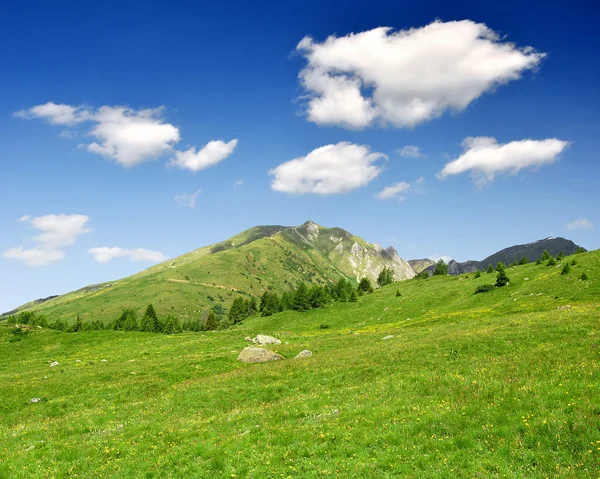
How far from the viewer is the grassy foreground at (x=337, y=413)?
12281mm

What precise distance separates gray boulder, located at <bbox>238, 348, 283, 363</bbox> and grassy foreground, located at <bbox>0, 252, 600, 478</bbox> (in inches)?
66.9

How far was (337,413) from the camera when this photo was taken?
58.3ft

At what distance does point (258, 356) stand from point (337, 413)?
71.7ft

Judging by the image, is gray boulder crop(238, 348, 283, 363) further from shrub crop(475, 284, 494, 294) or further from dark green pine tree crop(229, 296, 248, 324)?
dark green pine tree crop(229, 296, 248, 324)

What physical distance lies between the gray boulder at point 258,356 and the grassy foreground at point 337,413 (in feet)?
5.57

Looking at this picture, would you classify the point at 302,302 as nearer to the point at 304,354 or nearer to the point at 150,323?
the point at 150,323

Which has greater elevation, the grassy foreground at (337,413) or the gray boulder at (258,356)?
the grassy foreground at (337,413)

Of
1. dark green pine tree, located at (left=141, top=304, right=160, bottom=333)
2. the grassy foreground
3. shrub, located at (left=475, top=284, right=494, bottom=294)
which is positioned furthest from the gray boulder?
dark green pine tree, located at (left=141, top=304, right=160, bottom=333)

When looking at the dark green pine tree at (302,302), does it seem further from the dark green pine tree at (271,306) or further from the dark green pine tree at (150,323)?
the dark green pine tree at (150,323)

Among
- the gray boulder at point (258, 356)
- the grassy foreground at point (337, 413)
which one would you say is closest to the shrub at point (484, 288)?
the grassy foreground at point (337, 413)

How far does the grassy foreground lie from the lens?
12281 millimetres

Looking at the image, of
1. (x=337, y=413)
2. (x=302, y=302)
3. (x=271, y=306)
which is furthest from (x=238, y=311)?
(x=337, y=413)

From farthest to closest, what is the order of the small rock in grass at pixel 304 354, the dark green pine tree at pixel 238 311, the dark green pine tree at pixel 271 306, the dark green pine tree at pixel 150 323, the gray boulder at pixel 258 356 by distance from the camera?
the dark green pine tree at pixel 238 311 < the dark green pine tree at pixel 150 323 < the dark green pine tree at pixel 271 306 < the gray boulder at pixel 258 356 < the small rock in grass at pixel 304 354

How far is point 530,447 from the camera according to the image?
11.8m
